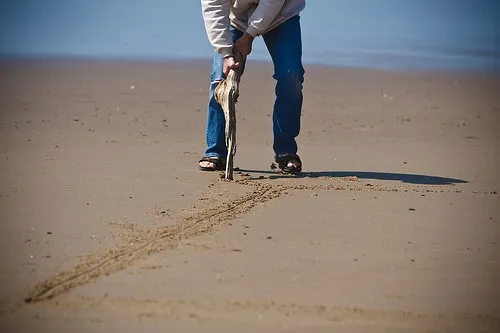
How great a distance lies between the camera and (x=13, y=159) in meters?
6.96

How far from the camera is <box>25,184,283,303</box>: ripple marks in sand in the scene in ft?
13.4

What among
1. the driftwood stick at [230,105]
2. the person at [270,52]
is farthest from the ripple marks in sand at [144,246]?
the person at [270,52]

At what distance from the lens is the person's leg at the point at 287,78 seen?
6746mm

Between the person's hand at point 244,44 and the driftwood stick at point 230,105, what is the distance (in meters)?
0.06

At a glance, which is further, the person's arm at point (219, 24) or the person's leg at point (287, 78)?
the person's leg at point (287, 78)

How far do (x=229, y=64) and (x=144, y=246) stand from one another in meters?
2.17

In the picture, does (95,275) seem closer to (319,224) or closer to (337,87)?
(319,224)

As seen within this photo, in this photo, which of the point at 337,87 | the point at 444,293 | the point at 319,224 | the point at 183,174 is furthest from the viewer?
the point at 337,87

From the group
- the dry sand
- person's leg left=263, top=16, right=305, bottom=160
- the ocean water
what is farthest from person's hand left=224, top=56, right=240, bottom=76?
the ocean water

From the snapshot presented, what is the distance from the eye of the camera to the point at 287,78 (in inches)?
266

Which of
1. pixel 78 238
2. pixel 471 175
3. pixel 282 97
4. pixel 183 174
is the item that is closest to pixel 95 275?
pixel 78 238

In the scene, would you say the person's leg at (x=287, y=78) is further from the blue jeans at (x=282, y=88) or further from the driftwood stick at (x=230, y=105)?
the driftwood stick at (x=230, y=105)

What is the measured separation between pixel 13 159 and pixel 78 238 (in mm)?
2314

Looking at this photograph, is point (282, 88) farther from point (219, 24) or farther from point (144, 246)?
point (144, 246)
